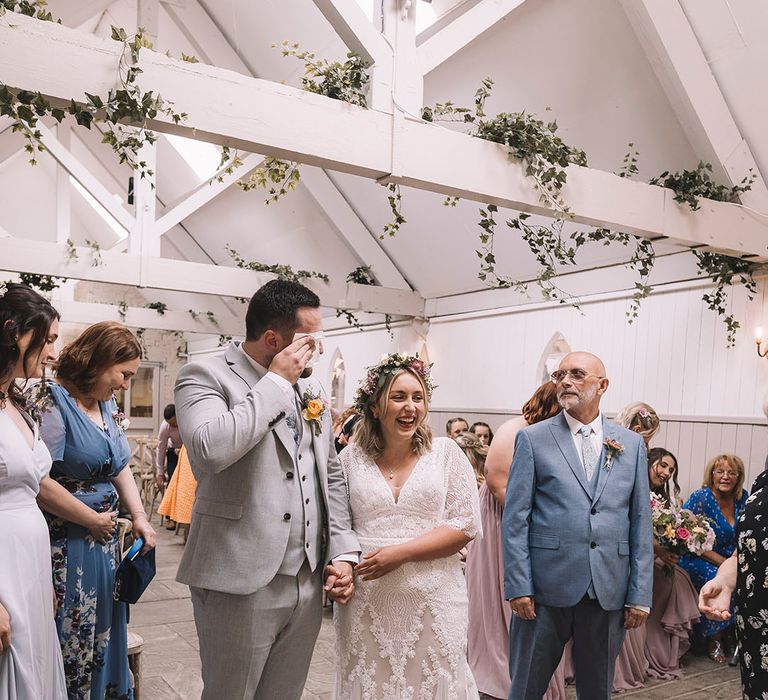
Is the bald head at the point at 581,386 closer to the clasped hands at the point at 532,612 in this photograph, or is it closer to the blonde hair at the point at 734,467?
the clasped hands at the point at 532,612

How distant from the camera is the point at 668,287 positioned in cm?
661

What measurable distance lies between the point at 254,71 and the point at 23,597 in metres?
9.02

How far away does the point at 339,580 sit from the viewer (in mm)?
2176

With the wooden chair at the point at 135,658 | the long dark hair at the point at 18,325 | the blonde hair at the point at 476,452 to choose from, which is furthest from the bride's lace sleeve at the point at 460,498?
the blonde hair at the point at 476,452

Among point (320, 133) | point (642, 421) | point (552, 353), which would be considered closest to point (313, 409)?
point (320, 133)

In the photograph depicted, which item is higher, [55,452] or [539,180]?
[539,180]

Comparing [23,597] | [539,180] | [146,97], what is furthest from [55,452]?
[539,180]

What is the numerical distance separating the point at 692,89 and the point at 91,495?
16.4 feet

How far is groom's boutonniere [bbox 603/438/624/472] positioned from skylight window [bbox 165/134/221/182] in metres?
9.77

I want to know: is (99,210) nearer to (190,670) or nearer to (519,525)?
(190,670)

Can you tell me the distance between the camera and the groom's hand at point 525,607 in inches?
112

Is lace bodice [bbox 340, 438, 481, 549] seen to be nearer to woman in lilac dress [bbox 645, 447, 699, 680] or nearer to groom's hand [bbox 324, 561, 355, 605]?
groom's hand [bbox 324, 561, 355, 605]

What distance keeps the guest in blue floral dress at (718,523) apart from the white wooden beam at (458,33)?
3.52m

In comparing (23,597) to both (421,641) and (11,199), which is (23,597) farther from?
(11,199)
